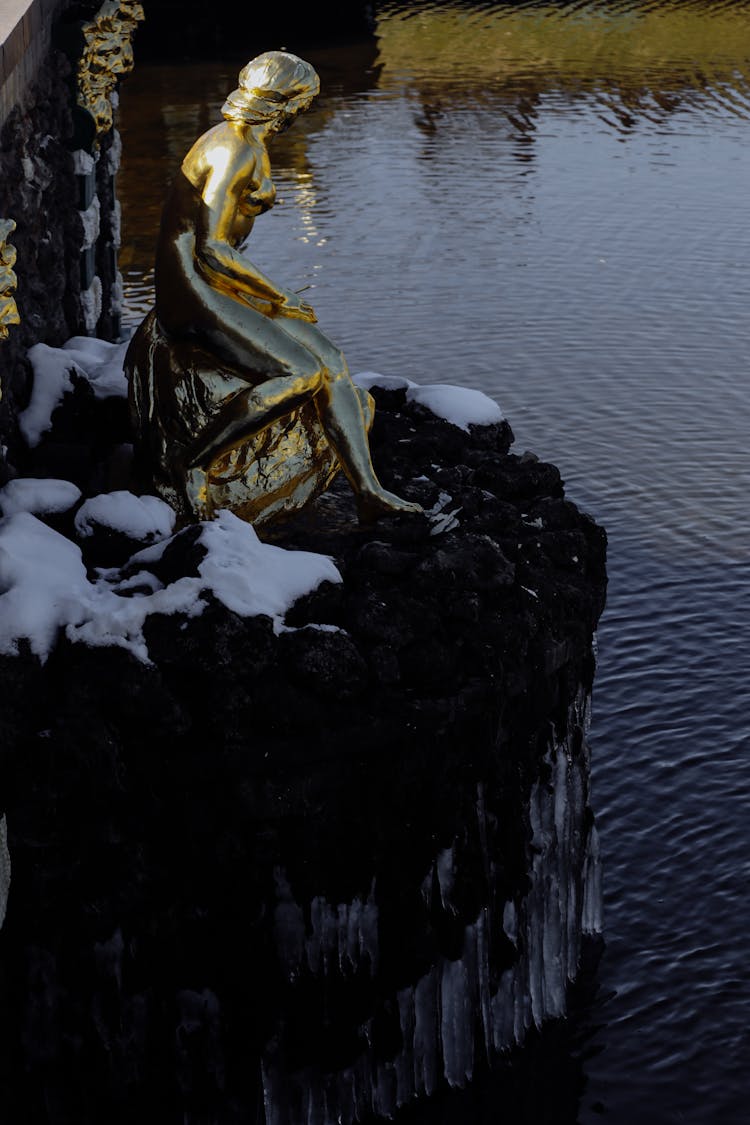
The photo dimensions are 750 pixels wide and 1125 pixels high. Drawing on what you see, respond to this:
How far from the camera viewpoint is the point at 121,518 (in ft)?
21.1

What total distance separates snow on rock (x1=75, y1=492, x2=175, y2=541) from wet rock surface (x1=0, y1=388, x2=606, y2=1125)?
70 millimetres

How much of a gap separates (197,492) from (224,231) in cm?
96

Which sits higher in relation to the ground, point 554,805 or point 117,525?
point 117,525

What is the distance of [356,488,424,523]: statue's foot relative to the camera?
22.5 feet

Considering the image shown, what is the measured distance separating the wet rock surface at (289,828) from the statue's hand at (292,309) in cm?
81

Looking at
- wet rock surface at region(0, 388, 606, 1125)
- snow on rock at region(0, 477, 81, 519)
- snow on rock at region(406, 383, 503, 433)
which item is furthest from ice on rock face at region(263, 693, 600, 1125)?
snow on rock at region(0, 477, 81, 519)

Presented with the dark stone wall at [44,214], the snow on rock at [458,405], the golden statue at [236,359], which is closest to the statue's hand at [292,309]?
the golden statue at [236,359]

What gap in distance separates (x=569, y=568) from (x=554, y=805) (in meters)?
0.90

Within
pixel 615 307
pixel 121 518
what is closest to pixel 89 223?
pixel 121 518

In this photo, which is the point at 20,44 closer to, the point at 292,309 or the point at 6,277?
the point at 292,309

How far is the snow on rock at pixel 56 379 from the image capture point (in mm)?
7453

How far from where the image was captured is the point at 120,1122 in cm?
619

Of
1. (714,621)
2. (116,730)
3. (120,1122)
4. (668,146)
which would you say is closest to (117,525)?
(116,730)

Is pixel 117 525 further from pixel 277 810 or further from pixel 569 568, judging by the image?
pixel 569 568
